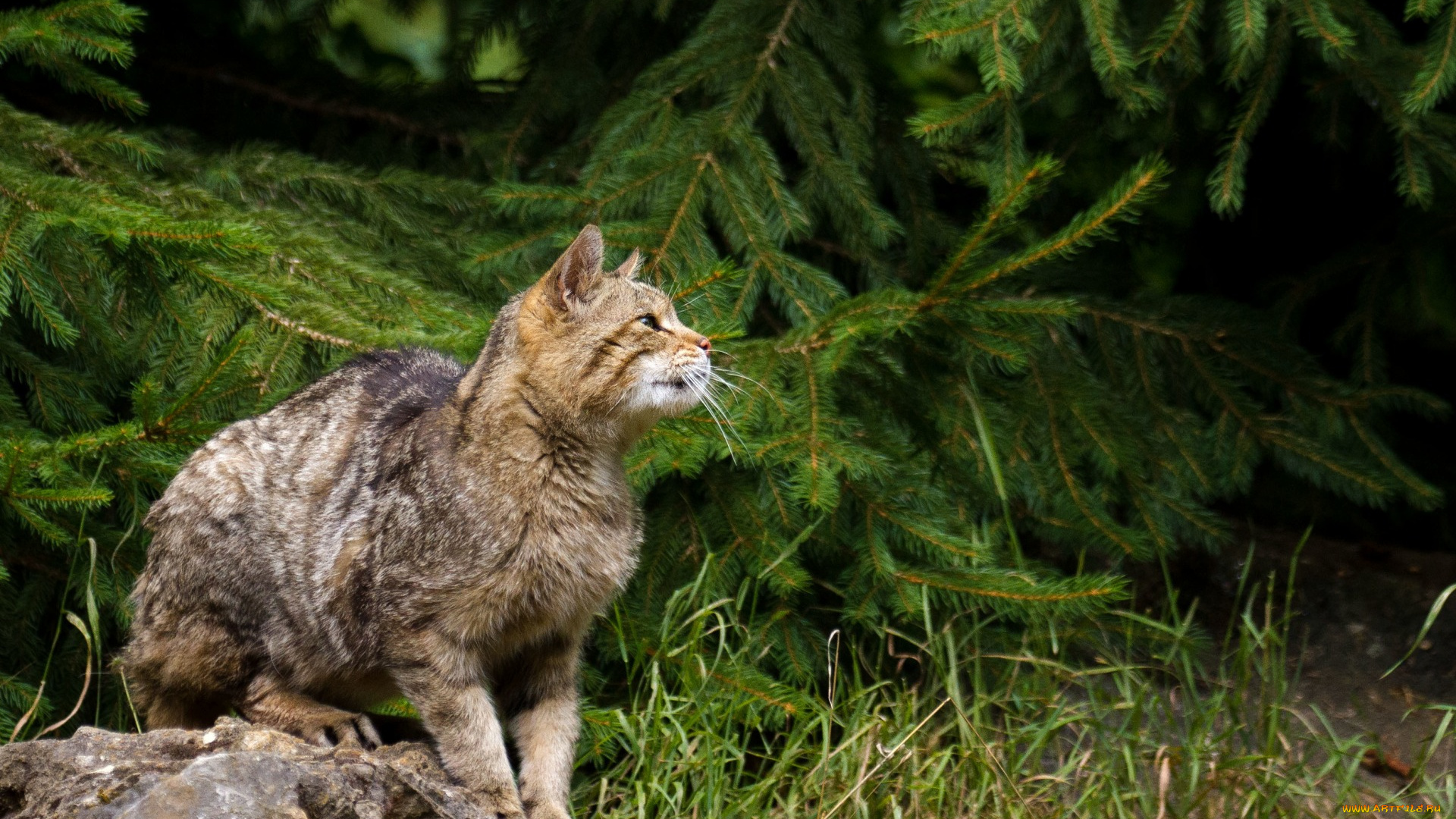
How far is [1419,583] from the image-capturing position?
5199 millimetres

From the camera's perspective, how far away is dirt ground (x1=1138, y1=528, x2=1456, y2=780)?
4.51 m

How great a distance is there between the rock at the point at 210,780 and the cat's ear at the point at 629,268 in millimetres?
1270

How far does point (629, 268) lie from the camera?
345 centimetres

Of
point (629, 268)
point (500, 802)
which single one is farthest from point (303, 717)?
point (629, 268)

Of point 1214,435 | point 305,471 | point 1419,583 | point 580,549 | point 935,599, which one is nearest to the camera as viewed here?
point 580,549

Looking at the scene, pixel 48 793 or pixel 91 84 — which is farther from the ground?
pixel 91 84

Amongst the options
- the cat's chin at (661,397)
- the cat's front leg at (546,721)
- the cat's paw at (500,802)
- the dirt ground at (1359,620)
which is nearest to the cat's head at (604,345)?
the cat's chin at (661,397)

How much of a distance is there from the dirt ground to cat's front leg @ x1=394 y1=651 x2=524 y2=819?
8.74ft

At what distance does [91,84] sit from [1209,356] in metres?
3.52

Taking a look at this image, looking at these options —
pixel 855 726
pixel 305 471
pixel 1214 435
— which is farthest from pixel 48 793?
pixel 1214 435

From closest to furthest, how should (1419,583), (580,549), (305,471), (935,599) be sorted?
(580,549) → (305,471) → (935,599) → (1419,583)

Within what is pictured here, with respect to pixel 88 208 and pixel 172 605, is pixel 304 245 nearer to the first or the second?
pixel 88 208

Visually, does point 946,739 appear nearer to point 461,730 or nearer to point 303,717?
point 461,730

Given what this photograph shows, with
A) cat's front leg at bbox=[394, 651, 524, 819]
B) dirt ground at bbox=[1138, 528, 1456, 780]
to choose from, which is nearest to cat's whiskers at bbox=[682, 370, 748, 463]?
cat's front leg at bbox=[394, 651, 524, 819]
